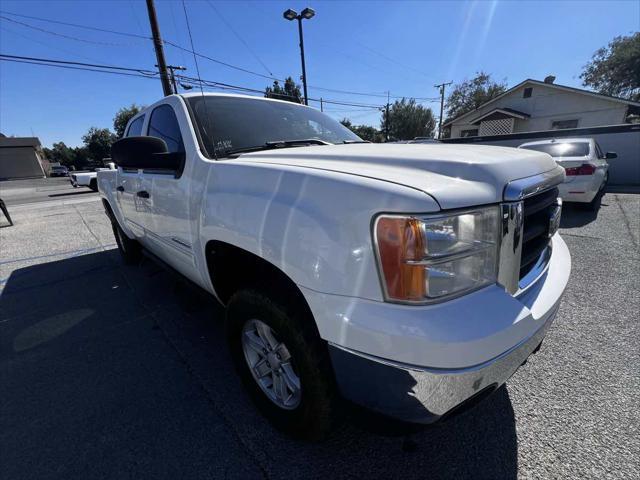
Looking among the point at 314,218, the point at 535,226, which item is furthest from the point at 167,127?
the point at 535,226

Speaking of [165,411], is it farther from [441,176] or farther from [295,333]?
[441,176]

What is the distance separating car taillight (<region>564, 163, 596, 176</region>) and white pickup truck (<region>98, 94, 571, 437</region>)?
5369mm

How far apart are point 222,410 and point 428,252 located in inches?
66.8

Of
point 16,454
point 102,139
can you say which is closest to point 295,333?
point 16,454

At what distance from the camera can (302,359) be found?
1.40 m

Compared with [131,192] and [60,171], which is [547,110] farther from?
[60,171]

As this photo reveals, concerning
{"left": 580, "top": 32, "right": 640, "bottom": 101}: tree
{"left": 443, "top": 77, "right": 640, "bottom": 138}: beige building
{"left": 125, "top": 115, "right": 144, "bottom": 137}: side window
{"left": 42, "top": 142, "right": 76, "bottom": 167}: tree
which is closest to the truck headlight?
{"left": 125, "top": 115, "right": 144, "bottom": 137}: side window

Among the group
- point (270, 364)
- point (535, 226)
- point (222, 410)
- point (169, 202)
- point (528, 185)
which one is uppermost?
point (528, 185)

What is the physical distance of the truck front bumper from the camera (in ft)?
3.42

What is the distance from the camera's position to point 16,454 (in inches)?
68.1

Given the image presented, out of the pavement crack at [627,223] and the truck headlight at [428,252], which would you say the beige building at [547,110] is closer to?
the pavement crack at [627,223]

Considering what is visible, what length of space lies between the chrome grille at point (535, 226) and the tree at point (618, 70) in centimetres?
4720

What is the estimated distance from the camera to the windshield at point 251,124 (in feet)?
7.07

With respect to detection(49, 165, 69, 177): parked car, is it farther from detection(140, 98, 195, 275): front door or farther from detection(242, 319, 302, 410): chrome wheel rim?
detection(242, 319, 302, 410): chrome wheel rim
